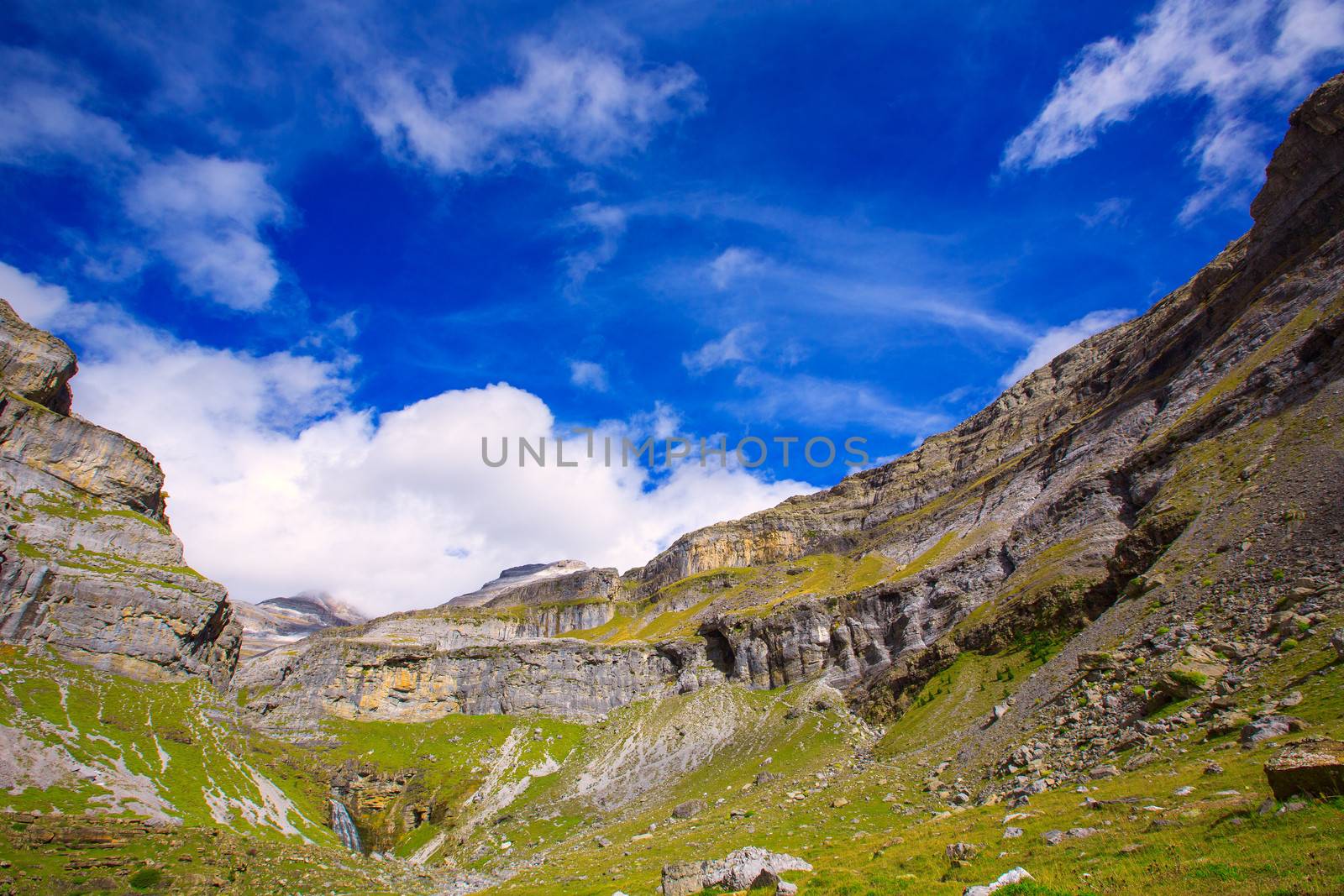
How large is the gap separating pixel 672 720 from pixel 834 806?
6784 centimetres

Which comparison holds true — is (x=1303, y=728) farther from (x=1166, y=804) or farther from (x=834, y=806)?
(x=834, y=806)

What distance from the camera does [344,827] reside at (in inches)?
3593

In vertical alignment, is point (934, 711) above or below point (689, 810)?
above

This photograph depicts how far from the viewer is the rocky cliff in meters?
58.2

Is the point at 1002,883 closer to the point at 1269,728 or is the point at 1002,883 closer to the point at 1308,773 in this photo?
the point at 1308,773

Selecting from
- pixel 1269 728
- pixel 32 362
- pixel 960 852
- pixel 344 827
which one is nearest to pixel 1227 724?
pixel 1269 728

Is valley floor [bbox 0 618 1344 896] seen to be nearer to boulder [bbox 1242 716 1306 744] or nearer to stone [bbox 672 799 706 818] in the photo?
boulder [bbox 1242 716 1306 744]

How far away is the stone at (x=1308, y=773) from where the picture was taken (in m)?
14.9

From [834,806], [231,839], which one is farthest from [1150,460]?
[231,839]

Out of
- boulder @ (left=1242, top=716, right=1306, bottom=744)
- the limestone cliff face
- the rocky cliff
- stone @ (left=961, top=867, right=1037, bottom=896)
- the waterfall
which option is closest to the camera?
stone @ (left=961, top=867, right=1037, bottom=896)

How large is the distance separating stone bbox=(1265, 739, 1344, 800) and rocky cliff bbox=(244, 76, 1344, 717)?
3457 centimetres

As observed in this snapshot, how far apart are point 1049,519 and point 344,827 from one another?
10756cm

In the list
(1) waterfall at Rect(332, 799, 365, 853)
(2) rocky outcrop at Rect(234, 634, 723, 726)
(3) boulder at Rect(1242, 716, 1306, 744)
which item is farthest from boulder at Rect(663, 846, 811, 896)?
(2) rocky outcrop at Rect(234, 634, 723, 726)

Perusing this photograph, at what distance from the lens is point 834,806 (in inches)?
1978
